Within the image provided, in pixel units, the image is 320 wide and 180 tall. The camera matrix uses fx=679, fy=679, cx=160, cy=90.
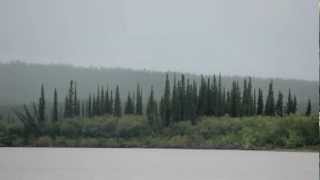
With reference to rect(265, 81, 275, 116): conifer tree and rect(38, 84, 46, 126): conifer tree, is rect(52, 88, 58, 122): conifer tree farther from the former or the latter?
rect(265, 81, 275, 116): conifer tree

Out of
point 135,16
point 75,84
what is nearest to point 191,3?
point 135,16

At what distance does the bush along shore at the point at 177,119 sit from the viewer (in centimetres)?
809

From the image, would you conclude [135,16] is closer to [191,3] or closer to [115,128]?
[191,3]

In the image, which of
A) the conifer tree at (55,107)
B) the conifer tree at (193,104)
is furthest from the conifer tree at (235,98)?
the conifer tree at (55,107)

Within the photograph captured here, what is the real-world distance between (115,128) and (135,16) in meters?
1.38

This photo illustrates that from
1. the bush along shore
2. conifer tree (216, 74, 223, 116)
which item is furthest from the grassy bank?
conifer tree (216, 74, 223, 116)

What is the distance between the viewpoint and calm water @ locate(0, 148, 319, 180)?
7672mm

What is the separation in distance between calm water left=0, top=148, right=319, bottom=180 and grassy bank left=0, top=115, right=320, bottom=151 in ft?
0.33

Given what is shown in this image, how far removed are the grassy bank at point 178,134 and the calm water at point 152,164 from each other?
3.9 inches

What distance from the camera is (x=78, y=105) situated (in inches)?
322

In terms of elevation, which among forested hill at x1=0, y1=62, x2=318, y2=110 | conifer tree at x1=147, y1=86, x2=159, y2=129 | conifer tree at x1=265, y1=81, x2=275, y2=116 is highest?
forested hill at x1=0, y1=62, x2=318, y2=110

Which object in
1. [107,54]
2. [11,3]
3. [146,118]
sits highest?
[11,3]

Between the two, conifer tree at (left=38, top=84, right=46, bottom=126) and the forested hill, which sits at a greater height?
the forested hill

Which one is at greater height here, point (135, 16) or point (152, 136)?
point (135, 16)
